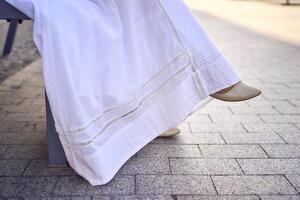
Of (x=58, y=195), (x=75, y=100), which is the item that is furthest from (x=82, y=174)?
(x=75, y=100)

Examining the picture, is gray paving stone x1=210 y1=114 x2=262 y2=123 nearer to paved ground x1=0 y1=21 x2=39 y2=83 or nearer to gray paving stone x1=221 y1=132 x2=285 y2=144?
gray paving stone x1=221 y1=132 x2=285 y2=144

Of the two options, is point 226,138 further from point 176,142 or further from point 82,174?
point 82,174

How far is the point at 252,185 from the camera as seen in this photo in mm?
1895

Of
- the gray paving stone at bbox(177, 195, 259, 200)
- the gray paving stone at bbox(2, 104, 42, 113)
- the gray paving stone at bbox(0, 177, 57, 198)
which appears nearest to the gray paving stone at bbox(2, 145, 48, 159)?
the gray paving stone at bbox(0, 177, 57, 198)

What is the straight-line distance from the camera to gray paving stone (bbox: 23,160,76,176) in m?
2.00

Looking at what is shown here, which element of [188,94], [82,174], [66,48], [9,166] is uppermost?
[66,48]

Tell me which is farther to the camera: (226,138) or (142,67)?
(226,138)

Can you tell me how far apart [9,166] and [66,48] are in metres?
0.72

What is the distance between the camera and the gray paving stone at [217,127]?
8.48ft

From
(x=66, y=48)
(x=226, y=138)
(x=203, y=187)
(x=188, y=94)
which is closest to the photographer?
(x=66, y=48)

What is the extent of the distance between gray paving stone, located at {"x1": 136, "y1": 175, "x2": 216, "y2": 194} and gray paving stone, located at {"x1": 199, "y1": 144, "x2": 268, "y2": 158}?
280mm

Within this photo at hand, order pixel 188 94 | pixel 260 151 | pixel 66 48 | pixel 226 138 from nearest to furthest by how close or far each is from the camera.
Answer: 1. pixel 66 48
2. pixel 188 94
3. pixel 260 151
4. pixel 226 138

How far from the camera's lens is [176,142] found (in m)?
2.40

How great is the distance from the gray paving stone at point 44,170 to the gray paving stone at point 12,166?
33mm
